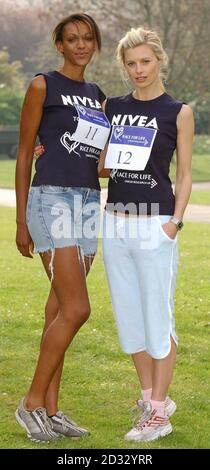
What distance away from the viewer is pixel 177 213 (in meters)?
4.31

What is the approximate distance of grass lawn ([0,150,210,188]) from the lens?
24.6 metres

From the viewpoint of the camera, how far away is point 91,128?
168 inches

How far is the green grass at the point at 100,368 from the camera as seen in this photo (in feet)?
15.1

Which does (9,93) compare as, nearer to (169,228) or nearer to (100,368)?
(100,368)

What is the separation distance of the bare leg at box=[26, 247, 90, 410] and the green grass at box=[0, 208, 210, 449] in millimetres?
406

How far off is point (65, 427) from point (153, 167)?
53.5 inches

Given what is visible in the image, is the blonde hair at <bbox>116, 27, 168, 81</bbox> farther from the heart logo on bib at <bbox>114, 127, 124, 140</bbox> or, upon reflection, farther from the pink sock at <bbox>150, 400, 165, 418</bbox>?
the pink sock at <bbox>150, 400, 165, 418</bbox>

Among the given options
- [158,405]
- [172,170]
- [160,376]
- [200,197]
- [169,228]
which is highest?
[169,228]

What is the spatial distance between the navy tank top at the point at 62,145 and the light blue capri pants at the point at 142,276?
30 centimetres

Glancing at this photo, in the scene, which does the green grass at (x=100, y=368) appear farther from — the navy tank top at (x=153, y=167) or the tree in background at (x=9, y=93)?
the tree in background at (x=9, y=93)

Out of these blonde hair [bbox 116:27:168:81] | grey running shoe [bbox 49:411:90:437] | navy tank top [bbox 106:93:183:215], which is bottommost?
grey running shoe [bbox 49:411:90:437]

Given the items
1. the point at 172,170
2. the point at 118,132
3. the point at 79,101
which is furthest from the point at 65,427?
the point at 172,170

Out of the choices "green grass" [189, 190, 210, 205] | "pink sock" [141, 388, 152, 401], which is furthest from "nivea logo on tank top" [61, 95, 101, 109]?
"green grass" [189, 190, 210, 205]

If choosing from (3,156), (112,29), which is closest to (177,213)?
(112,29)
